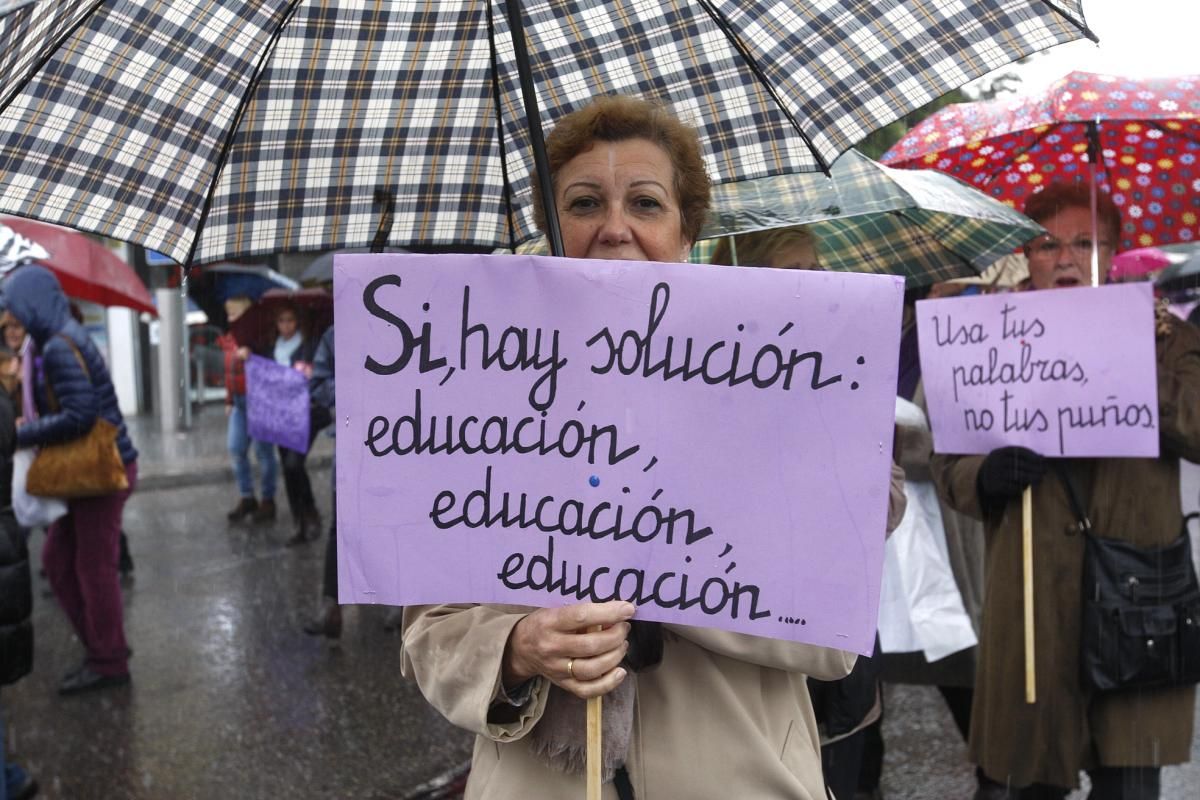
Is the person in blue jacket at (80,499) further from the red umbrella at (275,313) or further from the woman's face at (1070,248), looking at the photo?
the woman's face at (1070,248)

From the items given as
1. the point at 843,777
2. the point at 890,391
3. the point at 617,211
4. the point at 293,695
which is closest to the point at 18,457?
the point at 293,695

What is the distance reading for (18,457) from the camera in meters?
6.26

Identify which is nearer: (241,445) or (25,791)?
(25,791)

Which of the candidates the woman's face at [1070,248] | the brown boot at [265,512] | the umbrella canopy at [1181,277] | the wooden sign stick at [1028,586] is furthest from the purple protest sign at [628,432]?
the umbrella canopy at [1181,277]

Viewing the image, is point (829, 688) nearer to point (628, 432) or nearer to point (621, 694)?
point (621, 694)

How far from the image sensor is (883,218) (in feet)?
12.9

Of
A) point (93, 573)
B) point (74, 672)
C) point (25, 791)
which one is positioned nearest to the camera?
point (25, 791)

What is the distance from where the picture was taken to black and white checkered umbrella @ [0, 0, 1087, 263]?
2.06m

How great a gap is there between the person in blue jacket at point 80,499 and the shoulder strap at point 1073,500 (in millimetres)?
4377

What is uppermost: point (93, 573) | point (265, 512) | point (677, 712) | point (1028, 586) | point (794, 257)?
point (794, 257)

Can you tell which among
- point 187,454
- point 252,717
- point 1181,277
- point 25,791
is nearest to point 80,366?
point 252,717

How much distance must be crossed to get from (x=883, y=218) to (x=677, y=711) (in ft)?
8.40

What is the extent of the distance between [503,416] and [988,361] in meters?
2.26

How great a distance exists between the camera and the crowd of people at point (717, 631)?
67.7 inches
